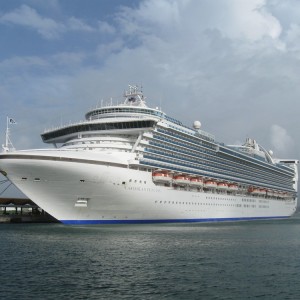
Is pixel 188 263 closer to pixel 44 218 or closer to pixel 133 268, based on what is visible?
pixel 133 268

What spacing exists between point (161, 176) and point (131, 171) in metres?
4.94

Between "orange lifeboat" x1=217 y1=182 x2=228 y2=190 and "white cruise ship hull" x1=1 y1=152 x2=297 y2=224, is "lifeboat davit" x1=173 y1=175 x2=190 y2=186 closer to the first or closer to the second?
"white cruise ship hull" x1=1 y1=152 x2=297 y2=224

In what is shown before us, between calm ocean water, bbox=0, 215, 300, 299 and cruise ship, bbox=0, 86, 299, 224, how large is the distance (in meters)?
6.25

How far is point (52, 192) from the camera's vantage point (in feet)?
141

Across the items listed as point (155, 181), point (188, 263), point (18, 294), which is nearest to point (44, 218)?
point (155, 181)

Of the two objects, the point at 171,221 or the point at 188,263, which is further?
the point at 171,221

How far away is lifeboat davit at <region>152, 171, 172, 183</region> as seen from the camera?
49.3 meters

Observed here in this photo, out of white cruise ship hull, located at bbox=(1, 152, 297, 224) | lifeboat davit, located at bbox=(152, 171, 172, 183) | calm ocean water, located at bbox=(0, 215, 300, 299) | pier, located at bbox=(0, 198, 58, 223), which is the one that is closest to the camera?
calm ocean water, located at bbox=(0, 215, 300, 299)

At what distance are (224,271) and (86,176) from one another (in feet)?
72.6

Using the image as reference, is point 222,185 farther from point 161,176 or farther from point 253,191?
point 161,176

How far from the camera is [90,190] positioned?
142 ft

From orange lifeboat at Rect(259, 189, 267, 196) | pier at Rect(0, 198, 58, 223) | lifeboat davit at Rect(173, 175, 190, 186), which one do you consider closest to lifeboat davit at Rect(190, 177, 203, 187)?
lifeboat davit at Rect(173, 175, 190, 186)

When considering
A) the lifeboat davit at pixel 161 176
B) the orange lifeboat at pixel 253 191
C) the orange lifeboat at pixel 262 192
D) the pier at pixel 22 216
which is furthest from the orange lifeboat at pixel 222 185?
the pier at pixel 22 216

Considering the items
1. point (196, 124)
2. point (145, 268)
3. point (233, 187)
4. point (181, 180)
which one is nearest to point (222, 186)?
point (233, 187)
